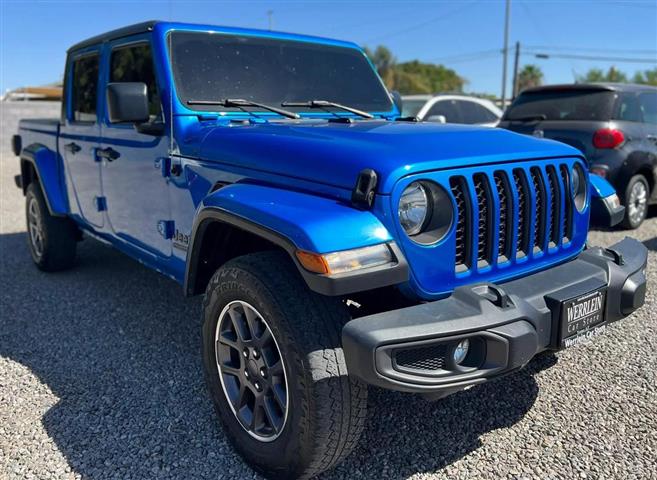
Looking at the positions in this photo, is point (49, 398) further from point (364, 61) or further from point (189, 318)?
point (364, 61)

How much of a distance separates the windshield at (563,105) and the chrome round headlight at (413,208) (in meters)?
5.50

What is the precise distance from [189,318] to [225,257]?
1510mm

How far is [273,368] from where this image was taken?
2.29 meters

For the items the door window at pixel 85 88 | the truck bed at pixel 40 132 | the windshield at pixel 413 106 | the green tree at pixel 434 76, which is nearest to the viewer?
the door window at pixel 85 88

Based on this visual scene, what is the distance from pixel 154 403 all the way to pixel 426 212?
175 centimetres

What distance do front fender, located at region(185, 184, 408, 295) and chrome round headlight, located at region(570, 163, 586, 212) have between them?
123cm

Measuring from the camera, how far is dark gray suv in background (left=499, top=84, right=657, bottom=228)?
265 inches

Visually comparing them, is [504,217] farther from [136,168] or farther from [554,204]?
[136,168]

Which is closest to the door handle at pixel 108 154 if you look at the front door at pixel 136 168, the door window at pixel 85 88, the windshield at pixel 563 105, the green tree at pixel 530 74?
the front door at pixel 136 168

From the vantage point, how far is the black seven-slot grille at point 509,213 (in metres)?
2.28

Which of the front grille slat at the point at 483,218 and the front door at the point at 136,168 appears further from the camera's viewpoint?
the front door at the point at 136,168

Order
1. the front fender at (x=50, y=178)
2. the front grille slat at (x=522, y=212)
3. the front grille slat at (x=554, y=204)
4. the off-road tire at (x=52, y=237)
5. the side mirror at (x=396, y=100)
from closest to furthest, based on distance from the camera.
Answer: the front grille slat at (x=522, y=212)
the front grille slat at (x=554, y=204)
the side mirror at (x=396, y=100)
the front fender at (x=50, y=178)
the off-road tire at (x=52, y=237)

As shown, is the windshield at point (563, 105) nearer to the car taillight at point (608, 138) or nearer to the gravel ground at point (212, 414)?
the car taillight at point (608, 138)

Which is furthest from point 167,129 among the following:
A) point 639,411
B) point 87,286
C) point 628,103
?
point 628,103
